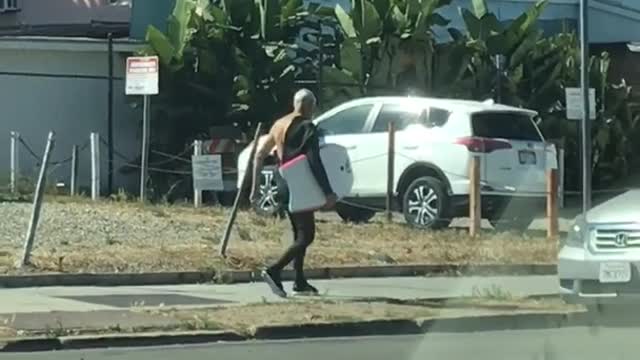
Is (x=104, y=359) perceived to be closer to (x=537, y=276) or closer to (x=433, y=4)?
(x=537, y=276)

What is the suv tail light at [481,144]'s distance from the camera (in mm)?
19797

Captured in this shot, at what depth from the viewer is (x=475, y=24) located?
2802 centimetres

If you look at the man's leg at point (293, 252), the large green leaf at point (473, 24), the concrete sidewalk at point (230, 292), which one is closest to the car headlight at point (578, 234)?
the concrete sidewalk at point (230, 292)

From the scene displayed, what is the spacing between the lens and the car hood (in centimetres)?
1315

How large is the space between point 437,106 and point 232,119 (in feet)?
22.5

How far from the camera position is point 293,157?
14164 millimetres

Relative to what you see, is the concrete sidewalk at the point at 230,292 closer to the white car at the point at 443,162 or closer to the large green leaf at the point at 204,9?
the white car at the point at 443,162

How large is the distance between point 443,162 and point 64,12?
1687cm

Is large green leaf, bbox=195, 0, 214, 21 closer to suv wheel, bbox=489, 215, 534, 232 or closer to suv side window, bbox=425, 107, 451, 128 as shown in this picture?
suv side window, bbox=425, 107, 451, 128

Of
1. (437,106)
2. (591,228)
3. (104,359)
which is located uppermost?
(437,106)

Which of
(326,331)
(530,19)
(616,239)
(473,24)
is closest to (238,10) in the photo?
(473,24)

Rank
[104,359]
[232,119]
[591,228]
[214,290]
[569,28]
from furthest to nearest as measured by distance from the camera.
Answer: [569,28] < [232,119] < [214,290] < [591,228] < [104,359]

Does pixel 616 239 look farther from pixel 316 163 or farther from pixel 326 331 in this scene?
pixel 316 163

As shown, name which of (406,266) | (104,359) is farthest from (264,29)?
(104,359)
